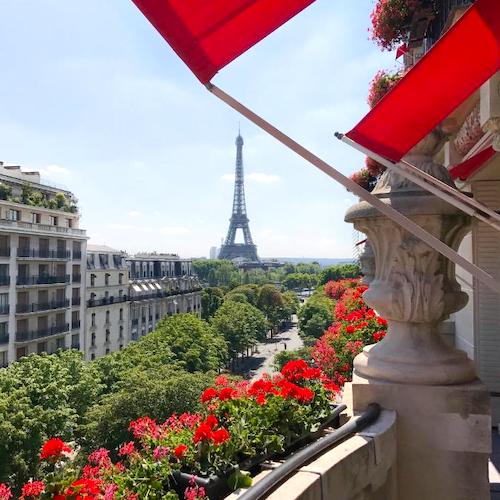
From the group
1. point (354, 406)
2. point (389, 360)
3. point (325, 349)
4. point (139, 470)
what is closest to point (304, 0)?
point (389, 360)

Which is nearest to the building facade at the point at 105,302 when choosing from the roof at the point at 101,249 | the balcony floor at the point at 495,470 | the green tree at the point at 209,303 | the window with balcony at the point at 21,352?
the roof at the point at 101,249

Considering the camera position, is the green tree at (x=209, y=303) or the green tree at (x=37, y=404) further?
the green tree at (x=209, y=303)

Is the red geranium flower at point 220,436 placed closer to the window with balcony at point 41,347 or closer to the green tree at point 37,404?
the green tree at point 37,404

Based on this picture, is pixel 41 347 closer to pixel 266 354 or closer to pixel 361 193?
pixel 266 354

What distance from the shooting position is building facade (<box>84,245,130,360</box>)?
51209mm

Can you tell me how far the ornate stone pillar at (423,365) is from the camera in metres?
3.15

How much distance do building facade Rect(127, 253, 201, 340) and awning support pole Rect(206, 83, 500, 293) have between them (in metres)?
58.8

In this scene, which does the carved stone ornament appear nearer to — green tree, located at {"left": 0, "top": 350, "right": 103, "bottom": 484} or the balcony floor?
the balcony floor

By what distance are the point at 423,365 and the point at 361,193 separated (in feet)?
4.25

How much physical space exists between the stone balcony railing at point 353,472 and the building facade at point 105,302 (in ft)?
165

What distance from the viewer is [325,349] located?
852cm

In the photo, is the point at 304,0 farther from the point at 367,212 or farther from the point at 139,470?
the point at 139,470

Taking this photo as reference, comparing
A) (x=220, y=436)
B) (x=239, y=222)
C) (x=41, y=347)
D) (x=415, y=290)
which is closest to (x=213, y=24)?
(x=415, y=290)

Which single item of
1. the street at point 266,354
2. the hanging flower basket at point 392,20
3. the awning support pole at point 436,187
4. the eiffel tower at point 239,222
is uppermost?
the eiffel tower at point 239,222
